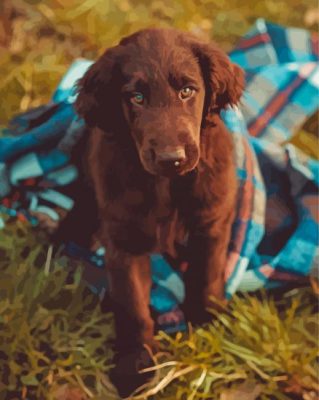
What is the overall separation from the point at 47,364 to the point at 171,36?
2.63ft

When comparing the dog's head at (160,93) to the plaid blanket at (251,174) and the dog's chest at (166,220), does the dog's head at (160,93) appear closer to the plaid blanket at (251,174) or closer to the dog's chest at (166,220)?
the dog's chest at (166,220)

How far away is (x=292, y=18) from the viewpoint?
7.68ft

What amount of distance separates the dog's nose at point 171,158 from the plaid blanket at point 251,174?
576 millimetres

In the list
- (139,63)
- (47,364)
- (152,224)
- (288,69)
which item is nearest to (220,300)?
(152,224)

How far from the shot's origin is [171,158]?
3.71ft

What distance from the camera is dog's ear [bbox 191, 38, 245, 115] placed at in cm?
126

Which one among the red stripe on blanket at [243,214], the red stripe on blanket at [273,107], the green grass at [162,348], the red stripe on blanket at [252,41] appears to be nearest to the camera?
the green grass at [162,348]

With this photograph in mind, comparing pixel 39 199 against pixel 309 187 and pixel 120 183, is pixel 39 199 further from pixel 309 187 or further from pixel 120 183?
pixel 309 187

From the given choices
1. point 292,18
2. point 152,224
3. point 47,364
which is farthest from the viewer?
point 292,18

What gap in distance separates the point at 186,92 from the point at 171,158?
14 cm

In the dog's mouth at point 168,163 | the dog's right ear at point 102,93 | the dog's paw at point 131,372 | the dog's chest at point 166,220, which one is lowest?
the dog's paw at point 131,372

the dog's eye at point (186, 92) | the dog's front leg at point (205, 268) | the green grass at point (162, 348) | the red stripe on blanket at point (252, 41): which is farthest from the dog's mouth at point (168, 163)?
the red stripe on blanket at point (252, 41)

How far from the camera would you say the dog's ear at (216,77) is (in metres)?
1.26

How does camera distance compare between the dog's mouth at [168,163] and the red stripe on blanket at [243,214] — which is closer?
the dog's mouth at [168,163]
